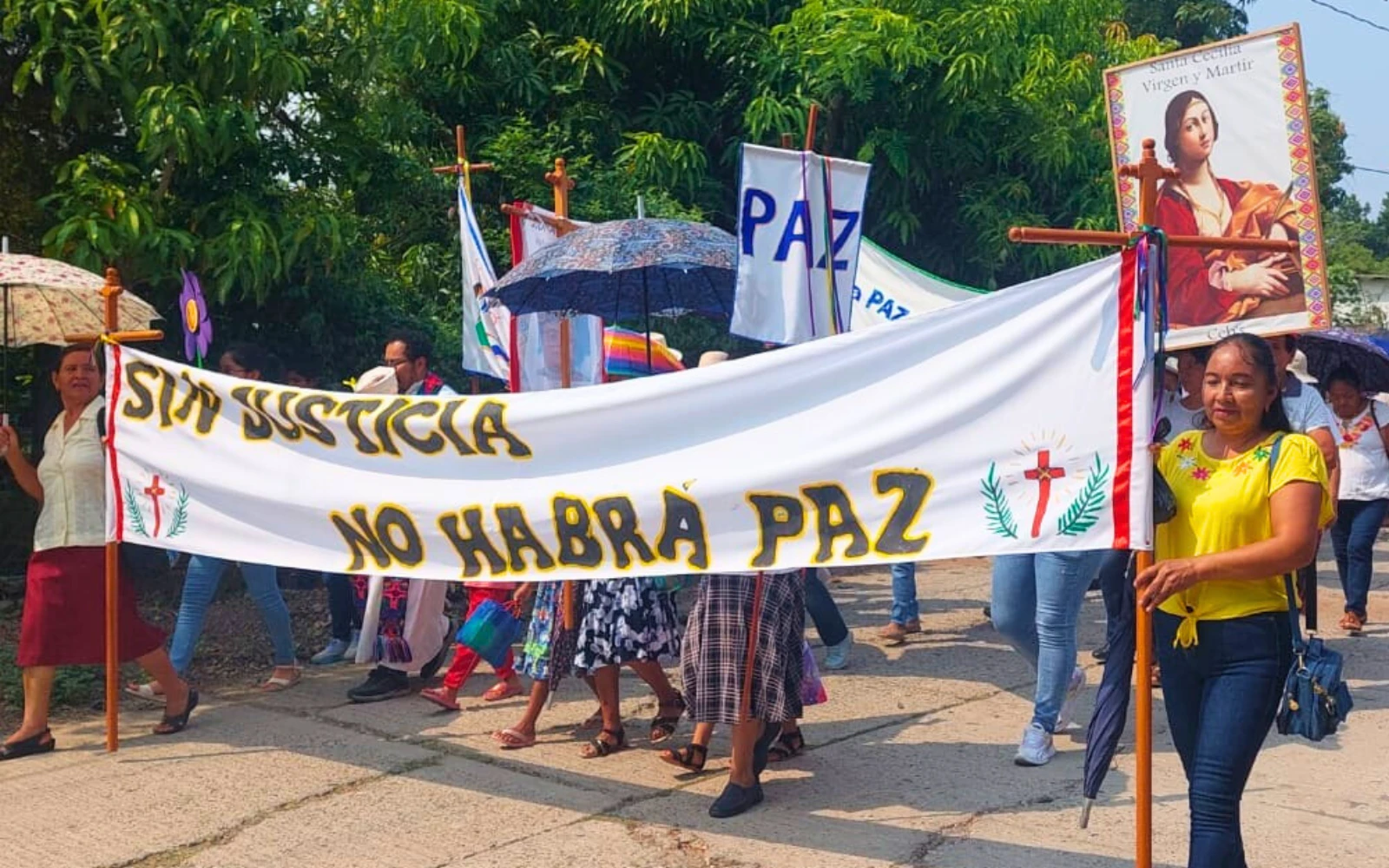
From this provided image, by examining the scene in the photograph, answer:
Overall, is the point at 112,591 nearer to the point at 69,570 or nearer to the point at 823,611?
the point at 69,570

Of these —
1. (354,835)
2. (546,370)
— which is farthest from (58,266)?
(354,835)

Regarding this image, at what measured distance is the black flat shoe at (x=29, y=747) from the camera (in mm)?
6012

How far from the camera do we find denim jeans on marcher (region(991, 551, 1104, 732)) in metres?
5.84

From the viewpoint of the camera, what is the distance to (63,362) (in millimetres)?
6363

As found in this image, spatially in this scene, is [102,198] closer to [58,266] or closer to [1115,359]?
[58,266]

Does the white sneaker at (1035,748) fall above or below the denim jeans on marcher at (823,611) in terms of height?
below

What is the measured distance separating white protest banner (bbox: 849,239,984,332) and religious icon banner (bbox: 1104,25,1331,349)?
1925 millimetres

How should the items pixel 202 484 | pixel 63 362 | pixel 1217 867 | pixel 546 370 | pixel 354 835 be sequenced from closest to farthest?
1. pixel 1217 867
2. pixel 354 835
3. pixel 202 484
4. pixel 63 362
5. pixel 546 370

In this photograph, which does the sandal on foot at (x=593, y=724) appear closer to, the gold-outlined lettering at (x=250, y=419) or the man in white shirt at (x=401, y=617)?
the man in white shirt at (x=401, y=617)

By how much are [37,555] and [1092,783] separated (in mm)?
4348

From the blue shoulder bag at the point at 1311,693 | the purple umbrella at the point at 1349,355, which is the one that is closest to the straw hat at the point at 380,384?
the blue shoulder bag at the point at 1311,693

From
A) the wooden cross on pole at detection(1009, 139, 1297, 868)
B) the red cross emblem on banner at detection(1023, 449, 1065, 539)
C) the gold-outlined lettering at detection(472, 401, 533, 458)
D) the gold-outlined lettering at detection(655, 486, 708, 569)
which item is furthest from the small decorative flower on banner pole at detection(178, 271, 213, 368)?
the wooden cross on pole at detection(1009, 139, 1297, 868)

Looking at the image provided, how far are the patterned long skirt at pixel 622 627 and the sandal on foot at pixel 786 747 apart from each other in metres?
0.54

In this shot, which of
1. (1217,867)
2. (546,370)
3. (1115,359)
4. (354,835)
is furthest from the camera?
(546,370)
